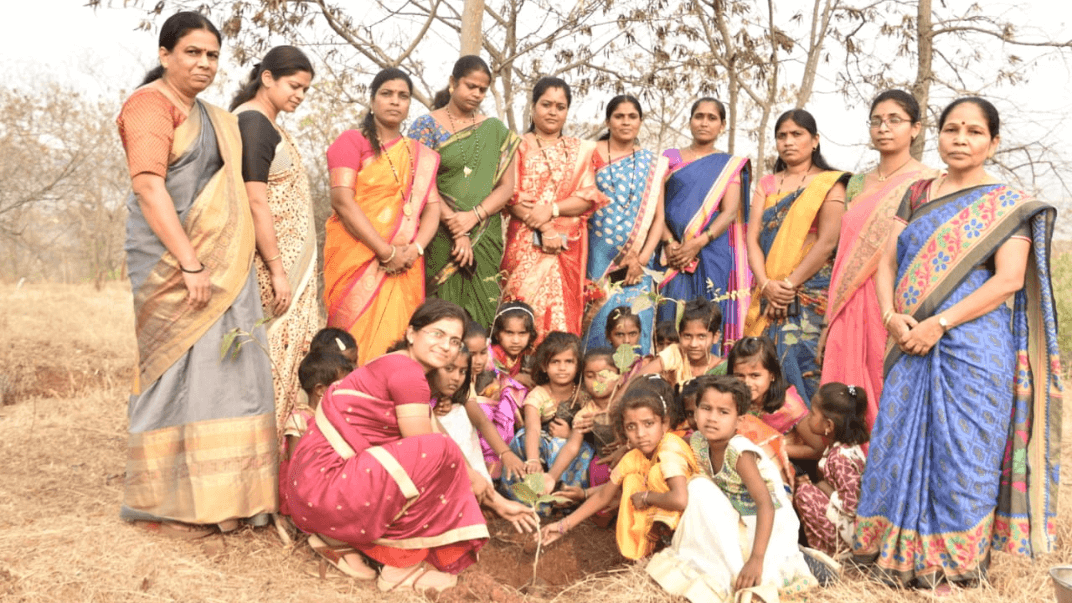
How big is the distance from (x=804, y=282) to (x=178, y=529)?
3.32 m

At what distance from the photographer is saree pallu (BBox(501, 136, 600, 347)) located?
16.0 ft

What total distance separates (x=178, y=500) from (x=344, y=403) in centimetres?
87

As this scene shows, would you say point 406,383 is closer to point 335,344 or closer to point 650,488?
point 335,344

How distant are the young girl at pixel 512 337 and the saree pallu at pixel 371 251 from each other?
46 centimetres

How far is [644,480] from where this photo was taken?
343 cm

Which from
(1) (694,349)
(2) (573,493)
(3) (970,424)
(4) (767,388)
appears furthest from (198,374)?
(3) (970,424)

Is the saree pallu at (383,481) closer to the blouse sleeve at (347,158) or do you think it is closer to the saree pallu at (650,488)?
the saree pallu at (650,488)

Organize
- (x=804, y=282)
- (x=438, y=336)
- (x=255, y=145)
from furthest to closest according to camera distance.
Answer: (x=804, y=282), (x=255, y=145), (x=438, y=336)

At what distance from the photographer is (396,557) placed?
3.11 metres

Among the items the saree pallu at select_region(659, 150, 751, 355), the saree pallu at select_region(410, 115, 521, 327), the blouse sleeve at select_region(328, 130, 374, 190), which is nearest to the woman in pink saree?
the saree pallu at select_region(410, 115, 521, 327)

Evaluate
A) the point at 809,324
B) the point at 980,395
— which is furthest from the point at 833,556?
the point at 809,324

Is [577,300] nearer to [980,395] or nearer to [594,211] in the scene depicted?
[594,211]

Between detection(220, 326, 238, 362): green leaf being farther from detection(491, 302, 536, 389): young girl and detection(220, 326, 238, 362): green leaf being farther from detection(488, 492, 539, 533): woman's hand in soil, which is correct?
detection(491, 302, 536, 389): young girl

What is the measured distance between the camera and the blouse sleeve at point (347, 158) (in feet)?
14.1
